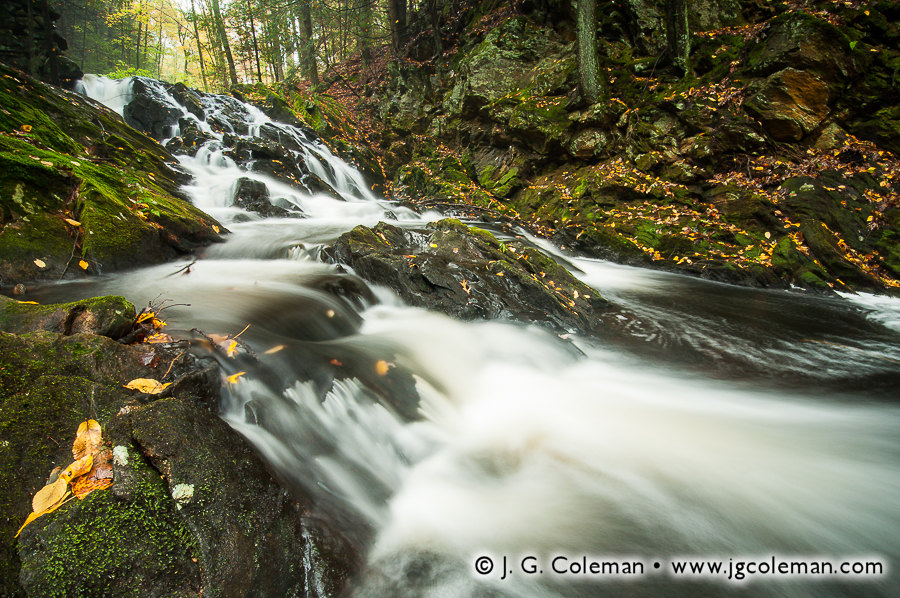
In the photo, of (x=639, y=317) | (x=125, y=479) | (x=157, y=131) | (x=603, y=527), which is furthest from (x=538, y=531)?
(x=157, y=131)

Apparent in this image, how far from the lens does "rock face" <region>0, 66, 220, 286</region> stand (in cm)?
362

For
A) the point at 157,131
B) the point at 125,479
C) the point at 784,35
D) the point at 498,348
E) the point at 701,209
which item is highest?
the point at 784,35

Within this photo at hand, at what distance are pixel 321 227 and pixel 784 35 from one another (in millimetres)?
10932

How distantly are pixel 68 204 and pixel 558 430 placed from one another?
5.71 meters

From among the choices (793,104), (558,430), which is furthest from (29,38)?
(793,104)

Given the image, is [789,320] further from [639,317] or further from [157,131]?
[157,131]

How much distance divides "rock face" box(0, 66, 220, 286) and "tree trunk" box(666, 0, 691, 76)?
36.7 feet

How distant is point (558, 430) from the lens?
329cm

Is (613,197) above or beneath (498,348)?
above

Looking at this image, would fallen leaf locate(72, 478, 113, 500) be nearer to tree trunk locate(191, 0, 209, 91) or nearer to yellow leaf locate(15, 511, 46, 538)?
yellow leaf locate(15, 511, 46, 538)

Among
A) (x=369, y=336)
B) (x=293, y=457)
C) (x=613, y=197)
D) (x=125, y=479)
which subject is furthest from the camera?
(x=613, y=197)

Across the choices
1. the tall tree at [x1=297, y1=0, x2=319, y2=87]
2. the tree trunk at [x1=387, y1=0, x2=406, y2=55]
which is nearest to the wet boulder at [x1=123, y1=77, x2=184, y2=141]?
the tall tree at [x1=297, y1=0, x2=319, y2=87]

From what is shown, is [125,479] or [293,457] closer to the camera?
[125,479]

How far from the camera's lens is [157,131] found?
1131cm
